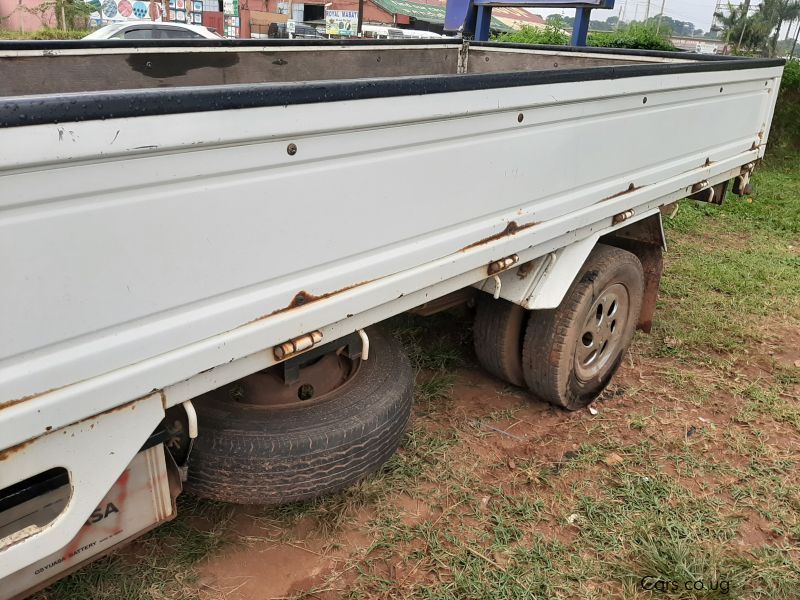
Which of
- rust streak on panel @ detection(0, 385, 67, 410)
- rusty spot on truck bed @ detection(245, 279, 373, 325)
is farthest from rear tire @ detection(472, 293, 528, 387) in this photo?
rust streak on panel @ detection(0, 385, 67, 410)

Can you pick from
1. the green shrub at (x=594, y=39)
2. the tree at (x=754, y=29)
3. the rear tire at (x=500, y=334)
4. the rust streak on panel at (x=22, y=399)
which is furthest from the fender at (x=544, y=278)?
the tree at (x=754, y=29)

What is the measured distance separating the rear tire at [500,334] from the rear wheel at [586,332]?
3.0 inches

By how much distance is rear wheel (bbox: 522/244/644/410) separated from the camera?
3.34 meters

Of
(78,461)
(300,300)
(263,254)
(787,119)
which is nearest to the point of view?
(78,461)

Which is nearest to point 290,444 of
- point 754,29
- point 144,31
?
point 144,31

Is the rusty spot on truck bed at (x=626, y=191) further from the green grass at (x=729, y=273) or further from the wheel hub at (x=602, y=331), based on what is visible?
the green grass at (x=729, y=273)

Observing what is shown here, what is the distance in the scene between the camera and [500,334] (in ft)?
11.4

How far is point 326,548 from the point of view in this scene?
2.67m

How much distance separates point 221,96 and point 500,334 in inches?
86.3

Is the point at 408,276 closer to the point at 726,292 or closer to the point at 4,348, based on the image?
the point at 4,348

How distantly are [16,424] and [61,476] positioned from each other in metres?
0.29

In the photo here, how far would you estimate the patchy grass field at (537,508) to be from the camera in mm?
2545

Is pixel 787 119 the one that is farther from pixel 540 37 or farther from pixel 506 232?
pixel 506 232

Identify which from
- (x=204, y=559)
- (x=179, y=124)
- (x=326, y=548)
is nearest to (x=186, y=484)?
(x=204, y=559)
